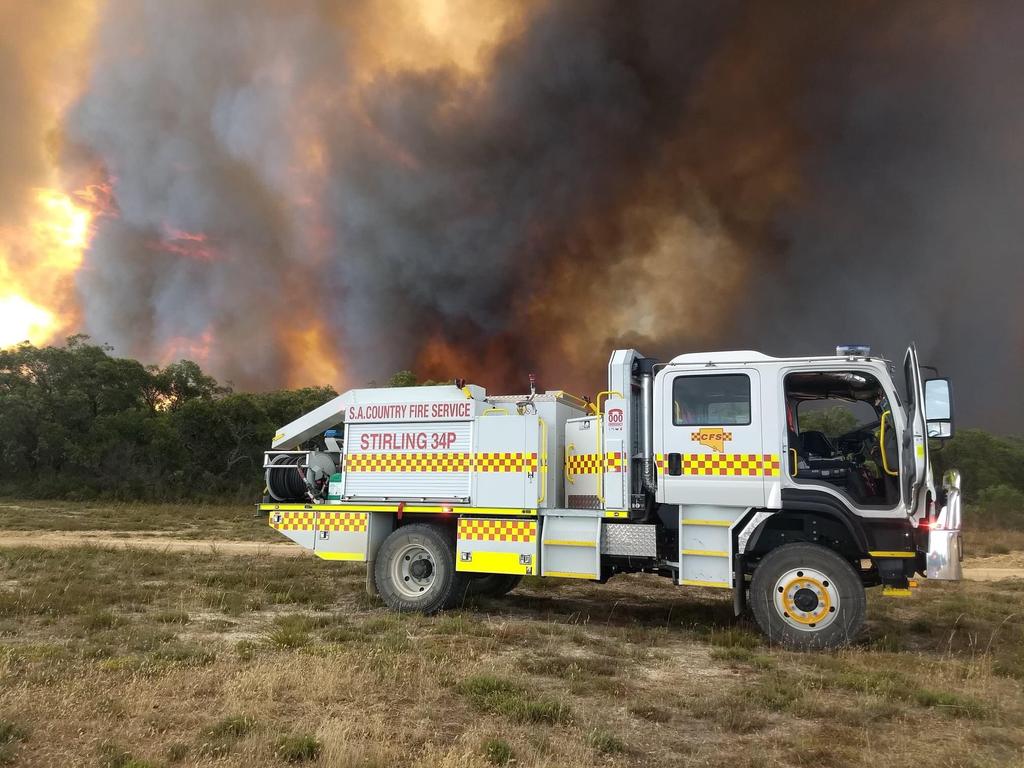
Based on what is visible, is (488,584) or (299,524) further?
(488,584)

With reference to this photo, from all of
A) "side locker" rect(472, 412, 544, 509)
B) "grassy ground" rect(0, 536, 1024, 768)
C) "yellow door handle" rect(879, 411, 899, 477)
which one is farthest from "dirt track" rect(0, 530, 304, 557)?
→ "yellow door handle" rect(879, 411, 899, 477)

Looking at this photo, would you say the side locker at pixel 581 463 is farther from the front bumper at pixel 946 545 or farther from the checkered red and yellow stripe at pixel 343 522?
the front bumper at pixel 946 545

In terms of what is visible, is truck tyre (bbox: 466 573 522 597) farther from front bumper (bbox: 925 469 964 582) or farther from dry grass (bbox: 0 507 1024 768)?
front bumper (bbox: 925 469 964 582)

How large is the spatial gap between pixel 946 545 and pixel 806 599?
65.8 inches

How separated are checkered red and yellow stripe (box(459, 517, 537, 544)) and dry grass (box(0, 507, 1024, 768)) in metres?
1.16

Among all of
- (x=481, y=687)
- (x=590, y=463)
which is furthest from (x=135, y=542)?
(x=481, y=687)

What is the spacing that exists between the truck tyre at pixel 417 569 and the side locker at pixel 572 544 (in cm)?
158

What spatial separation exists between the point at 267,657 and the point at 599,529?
4.47 m

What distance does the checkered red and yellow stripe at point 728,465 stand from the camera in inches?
342

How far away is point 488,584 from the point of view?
12094 mm

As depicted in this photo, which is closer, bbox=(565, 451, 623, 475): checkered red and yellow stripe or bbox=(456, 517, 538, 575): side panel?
bbox=(565, 451, 623, 475): checkered red and yellow stripe

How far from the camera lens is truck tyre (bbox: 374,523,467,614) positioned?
1040 centimetres

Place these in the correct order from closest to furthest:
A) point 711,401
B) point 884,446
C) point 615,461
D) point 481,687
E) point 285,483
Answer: point 481,687
point 884,446
point 711,401
point 615,461
point 285,483

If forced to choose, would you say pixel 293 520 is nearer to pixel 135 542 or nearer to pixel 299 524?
pixel 299 524
